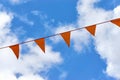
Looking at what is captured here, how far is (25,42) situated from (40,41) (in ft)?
1.70

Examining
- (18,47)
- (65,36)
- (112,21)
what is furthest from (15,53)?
(112,21)

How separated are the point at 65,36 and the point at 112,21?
169 cm

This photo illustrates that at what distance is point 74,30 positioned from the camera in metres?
20.9

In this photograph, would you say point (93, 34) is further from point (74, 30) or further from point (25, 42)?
point (25, 42)

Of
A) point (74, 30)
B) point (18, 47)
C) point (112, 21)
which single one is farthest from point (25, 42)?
point (112, 21)

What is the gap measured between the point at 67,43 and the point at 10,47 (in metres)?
1.98

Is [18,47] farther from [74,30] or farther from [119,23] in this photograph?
[119,23]

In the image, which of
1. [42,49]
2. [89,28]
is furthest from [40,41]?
[89,28]

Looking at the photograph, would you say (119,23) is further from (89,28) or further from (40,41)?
(40,41)

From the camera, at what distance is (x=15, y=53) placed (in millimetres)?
20922

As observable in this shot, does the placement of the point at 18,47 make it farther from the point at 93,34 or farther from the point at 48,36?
the point at 93,34

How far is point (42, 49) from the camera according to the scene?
2083 centimetres

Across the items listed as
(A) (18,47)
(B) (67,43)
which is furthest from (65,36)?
(A) (18,47)

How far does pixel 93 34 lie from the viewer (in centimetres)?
2070
